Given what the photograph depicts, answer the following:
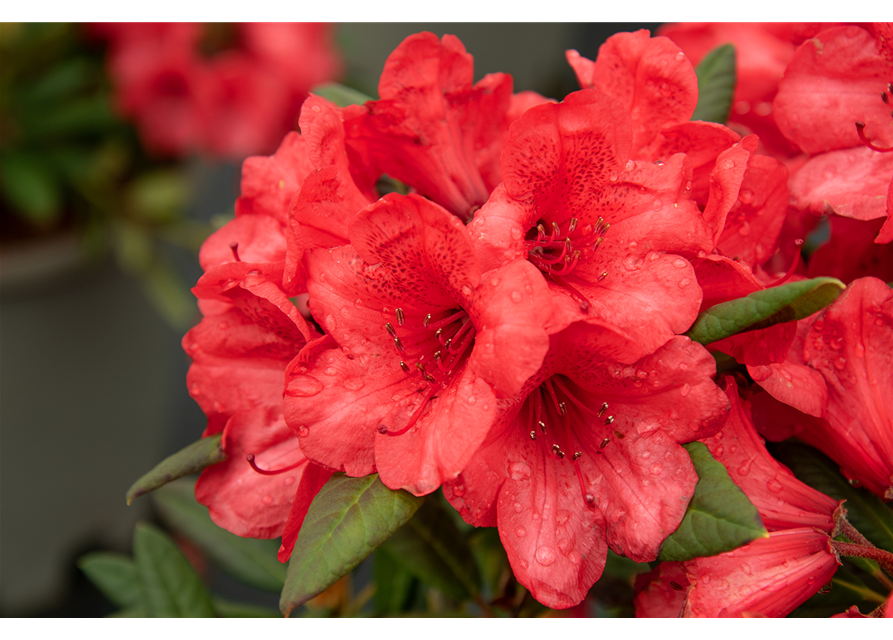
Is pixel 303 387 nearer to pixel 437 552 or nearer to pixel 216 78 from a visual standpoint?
pixel 437 552

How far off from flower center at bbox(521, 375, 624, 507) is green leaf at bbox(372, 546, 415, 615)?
1.39 feet

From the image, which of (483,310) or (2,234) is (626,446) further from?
(2,234)

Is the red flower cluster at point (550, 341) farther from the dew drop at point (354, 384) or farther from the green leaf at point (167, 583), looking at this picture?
the green leaf at point (167, 583)

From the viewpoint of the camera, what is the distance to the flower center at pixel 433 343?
1.56ft

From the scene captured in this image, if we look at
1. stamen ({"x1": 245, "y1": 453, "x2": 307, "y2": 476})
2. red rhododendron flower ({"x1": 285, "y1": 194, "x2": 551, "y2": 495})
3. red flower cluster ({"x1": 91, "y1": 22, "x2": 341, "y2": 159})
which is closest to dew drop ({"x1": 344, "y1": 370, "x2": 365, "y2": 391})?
red rhododendron flower ({"x1": 285, "y1": 194, "x2": 551, "y2": 495})

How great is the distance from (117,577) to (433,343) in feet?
2.07

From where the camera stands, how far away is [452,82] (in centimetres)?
55

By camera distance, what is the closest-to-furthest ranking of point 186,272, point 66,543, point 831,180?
point 831,180 → point 66,543 → point 186,272

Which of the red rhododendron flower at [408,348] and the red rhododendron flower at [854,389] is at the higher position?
the red rhododendron flower at [408,348]

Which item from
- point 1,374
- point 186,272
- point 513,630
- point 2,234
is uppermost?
point 2,234

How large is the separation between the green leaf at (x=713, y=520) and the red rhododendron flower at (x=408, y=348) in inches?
5.6

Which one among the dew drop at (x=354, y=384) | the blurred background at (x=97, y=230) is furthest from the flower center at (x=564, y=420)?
the blurred background at (x=97, y=230)

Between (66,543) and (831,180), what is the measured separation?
1852 millimetres

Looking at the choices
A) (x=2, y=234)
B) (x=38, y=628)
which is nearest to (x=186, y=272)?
(x=2, y=234)
